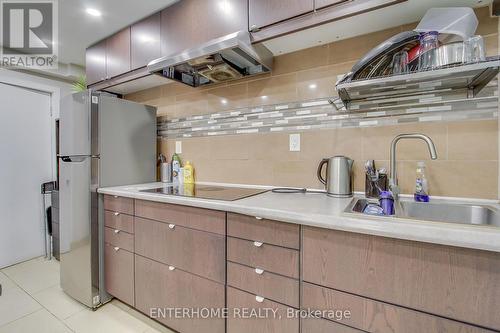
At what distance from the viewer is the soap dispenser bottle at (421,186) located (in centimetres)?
113

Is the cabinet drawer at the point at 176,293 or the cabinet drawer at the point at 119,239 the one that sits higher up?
the cabinet drawer at the point at 119,239

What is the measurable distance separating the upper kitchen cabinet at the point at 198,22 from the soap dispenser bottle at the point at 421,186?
1266 millimetres

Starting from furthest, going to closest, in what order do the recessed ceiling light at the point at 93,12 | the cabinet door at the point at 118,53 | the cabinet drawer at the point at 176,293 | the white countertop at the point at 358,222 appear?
the cabinet door at the point at 118,53 → the recessed ceiling light at the point at 93,12 → the cabinet drawer at the point at 176,293 → the white countertop at the point at 358,222

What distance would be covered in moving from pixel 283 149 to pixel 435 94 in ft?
2.91

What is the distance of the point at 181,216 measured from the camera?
1287 millimetres

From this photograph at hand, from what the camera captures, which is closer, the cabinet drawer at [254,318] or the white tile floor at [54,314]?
the cabinet drawer at [254,318]

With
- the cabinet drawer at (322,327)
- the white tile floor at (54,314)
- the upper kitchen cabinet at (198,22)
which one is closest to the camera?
the cabinet drawer at (322,327)

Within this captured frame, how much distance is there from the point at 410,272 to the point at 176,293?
1.19m

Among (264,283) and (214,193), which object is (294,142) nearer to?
(214,193)

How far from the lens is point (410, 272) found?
0.73 metres

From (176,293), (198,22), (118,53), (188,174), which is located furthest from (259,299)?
(118,53)

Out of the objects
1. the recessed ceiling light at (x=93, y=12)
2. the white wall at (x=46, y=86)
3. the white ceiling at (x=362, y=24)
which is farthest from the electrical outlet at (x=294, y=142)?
the white wall at (x=46, y=86)

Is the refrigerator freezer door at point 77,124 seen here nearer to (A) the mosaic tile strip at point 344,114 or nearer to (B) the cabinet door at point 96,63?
(B) the cabinet door at point 96,63

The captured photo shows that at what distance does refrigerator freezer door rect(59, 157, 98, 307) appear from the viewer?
5.45 ft
